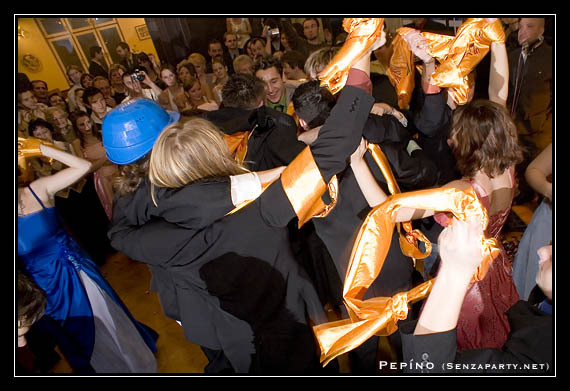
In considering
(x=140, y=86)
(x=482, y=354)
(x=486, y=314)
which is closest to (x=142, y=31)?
(x=140, y=86)

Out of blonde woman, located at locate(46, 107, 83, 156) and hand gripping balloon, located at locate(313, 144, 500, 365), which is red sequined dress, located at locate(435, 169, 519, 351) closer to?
hand gripping balloon, located at locate(313, 144, 500, 365)

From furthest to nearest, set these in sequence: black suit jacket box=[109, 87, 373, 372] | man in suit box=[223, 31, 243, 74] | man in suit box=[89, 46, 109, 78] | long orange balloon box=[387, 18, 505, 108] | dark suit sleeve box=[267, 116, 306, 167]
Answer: man in suit box=[89, 46, 109, 78] < man in suit box=[223, 31, 243, 74] < dark suit sleeve box=[267, 116, 306, 167] < long orange balloon box=[387, 18, 505, 108] < black suit jacket box=[109, 87, 373, 372]

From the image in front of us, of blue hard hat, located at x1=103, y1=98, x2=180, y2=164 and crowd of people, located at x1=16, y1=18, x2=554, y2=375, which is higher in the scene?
blue hard hat, located at x1=103, y1=98, x2=180, y2=164

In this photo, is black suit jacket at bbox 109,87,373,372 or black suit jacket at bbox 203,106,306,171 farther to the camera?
black suit jacket at bbox 203,106,306,171

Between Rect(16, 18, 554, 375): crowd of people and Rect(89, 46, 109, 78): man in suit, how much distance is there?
451 cm

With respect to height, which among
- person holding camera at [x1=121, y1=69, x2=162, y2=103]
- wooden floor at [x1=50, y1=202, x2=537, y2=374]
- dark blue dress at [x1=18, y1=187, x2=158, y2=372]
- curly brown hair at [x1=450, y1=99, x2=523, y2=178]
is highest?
person holding camera at [x1=121, y1=69, x2=162, y2=103]

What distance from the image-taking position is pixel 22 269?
179 cm

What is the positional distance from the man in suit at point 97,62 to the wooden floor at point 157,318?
3586mm

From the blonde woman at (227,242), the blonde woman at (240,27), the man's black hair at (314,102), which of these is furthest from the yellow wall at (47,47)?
the blonde woman at (227,242)

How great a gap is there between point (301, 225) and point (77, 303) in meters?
1.52

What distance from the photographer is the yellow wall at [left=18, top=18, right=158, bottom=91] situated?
5.44m

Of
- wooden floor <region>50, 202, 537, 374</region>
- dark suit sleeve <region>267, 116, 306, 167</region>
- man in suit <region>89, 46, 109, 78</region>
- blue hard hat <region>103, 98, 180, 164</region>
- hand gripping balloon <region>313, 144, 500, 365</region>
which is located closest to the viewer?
hand gripping balloon <region>313, 144, 500, 365</region>

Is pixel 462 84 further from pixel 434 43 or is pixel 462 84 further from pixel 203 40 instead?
pixel 203 40

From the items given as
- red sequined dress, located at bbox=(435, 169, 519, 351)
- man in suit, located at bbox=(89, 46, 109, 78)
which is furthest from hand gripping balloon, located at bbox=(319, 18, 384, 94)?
man in suit, located at bbox=(89, 46, 109, 78)
